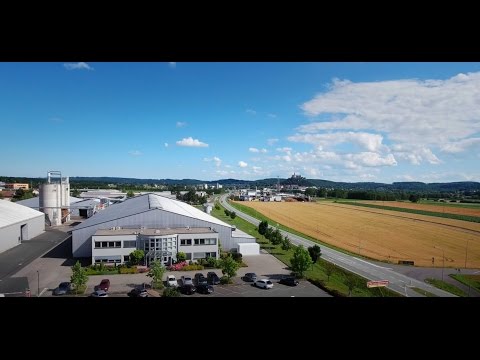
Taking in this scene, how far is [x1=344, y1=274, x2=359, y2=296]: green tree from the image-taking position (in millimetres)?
6102

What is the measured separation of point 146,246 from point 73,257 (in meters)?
1.98

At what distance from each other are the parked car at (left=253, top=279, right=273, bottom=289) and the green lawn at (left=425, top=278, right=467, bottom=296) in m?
3.44

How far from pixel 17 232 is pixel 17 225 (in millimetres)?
205

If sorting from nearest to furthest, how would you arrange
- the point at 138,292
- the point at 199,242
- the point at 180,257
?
the point at 138,292
the point at 180,257
the point at 199,242

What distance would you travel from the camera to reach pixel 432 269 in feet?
27.2

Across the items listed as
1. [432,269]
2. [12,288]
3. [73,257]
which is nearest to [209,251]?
[73,257]

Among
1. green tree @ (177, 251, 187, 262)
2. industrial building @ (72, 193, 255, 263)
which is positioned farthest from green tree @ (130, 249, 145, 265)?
green tree @ (177, 251, 187, 262)

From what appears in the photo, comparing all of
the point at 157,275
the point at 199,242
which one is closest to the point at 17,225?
the point at 199,242

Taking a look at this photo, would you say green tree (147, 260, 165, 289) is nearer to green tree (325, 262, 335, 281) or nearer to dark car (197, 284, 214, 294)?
dark car (197, 284, 214, 294)

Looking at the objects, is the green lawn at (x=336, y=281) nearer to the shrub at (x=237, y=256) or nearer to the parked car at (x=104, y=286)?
the shrub at (x=237, y=256)

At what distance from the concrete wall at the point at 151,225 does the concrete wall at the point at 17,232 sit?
6.73 feet

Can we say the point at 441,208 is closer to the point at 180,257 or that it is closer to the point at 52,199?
the point at 180,257

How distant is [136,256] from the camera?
7.66 m
